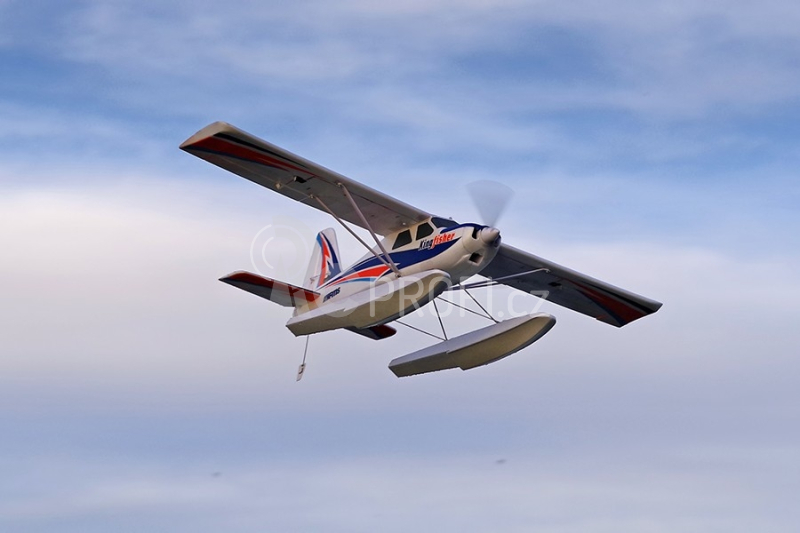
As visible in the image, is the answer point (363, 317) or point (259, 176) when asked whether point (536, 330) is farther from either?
point (259, 176)

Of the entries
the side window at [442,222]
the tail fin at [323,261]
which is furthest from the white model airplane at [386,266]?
the tail fin at [323,261]

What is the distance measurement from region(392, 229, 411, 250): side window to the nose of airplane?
210cm

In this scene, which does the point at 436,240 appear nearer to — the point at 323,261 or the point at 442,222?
the point at 442,222

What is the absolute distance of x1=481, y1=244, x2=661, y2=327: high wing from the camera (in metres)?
28.3

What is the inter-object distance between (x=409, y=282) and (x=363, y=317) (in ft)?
4.10

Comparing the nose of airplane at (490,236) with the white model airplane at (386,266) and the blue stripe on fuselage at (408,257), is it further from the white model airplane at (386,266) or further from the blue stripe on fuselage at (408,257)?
the blue stripe on fuselage at (408,257)

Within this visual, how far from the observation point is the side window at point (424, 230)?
2558 centimetres

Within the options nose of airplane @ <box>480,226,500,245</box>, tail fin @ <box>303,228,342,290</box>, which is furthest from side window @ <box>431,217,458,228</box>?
tail fin @ <box>303,228,342,290</box>

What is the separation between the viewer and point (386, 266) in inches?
1025

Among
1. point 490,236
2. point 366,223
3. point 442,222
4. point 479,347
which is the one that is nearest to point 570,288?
point 479,347

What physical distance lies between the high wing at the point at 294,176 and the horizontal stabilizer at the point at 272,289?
6.75 feet

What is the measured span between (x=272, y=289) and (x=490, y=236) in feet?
17.4

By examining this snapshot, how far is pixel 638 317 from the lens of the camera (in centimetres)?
3002

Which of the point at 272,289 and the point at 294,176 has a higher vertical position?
the point at 294,176
